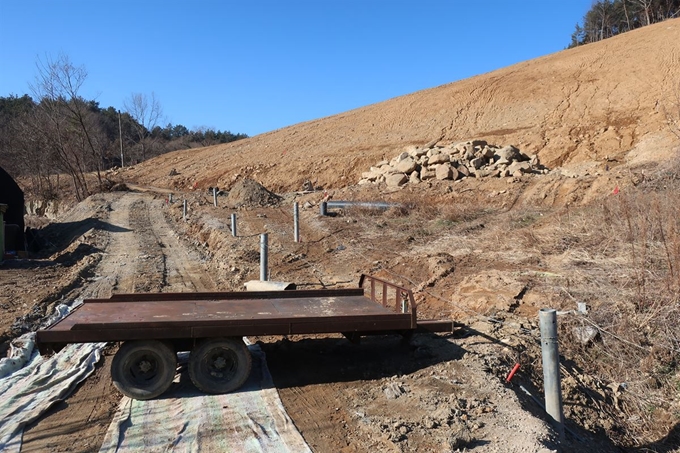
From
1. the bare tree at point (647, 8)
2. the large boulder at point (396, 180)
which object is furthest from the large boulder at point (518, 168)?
the bare tree at point (647, 8)

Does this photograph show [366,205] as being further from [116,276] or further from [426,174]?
[116,276]

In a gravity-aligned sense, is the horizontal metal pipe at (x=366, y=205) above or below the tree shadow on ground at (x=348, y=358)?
above

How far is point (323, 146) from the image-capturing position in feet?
140

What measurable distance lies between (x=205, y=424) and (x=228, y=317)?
4.65ft

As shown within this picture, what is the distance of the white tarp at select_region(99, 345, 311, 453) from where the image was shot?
4250mm

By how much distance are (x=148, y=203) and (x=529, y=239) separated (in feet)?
71.2

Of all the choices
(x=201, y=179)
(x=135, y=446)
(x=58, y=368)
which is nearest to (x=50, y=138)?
(x=201, y=179)

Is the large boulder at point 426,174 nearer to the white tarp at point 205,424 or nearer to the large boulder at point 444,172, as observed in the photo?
the large boulder at point 444,172

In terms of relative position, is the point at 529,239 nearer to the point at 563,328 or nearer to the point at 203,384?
the point at 563,328

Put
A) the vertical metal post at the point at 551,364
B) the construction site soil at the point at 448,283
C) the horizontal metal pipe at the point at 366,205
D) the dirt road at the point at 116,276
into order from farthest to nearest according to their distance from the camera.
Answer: the horizontal metal pipe at the point at 366,205 < the construction site soil at the point at 448,283 < the dirt road at the point at 116,276 < the vertical metal post at the point at 551,364

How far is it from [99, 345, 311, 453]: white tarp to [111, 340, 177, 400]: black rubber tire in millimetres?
115

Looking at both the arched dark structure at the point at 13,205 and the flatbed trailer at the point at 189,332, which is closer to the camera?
the flatbed trailer at the point at 189,332

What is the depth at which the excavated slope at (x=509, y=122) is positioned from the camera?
29203mm

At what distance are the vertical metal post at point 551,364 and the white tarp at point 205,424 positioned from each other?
212cm
